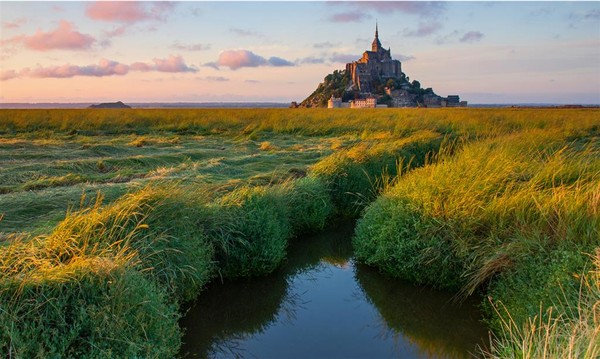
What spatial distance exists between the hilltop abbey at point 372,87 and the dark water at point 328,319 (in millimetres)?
71489

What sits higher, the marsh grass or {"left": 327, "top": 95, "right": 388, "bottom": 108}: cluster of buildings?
{"left": 327, "top": 95, "right": 388, "bottom": 108}: cluster of buildings

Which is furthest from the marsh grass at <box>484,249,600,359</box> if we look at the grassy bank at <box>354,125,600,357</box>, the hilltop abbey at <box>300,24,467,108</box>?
the hilltop abbey at <box>300,24,467,108</box>

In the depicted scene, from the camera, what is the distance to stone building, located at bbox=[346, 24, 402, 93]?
92.3 meters

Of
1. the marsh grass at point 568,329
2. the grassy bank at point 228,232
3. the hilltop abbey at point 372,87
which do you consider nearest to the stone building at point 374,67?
the hilltop abbey at point 372,87

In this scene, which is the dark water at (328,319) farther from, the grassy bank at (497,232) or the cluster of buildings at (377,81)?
the cluster of buildings at (377,81)

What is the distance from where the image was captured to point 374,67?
321 feet

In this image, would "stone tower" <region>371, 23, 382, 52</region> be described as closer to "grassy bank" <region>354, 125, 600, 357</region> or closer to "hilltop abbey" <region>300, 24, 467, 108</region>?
"hilltop abbey" <region>300, 24, 467, 108</region>

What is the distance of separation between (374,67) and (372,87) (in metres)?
8.27

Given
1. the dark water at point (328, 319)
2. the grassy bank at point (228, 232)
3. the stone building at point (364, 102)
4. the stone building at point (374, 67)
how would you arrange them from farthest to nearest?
the stone building at point (374, 67), the stone building at point (364, 102), the dark water at point (328, 319), the grassy bank at point (228, 232)

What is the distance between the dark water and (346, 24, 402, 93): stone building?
286 ft

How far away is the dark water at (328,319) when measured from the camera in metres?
4.64

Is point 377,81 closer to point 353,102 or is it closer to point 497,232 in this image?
point 353,102

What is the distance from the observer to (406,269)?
19.1 feet

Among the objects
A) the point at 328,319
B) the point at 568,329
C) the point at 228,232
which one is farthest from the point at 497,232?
the point at 228,232
